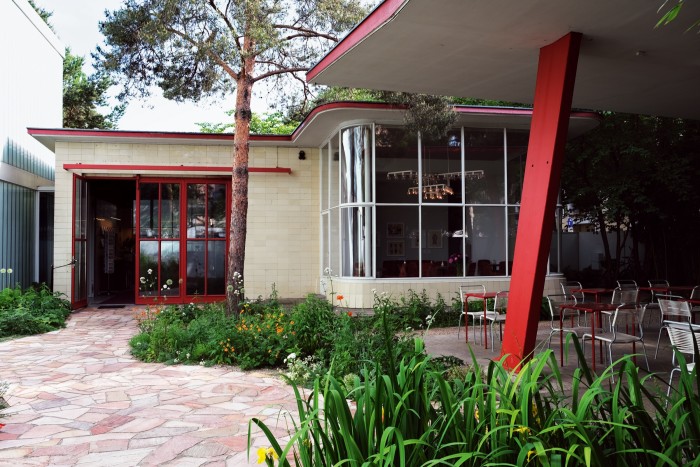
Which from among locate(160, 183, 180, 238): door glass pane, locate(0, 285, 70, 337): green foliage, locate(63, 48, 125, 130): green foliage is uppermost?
locate(63, 48, 125, 130): green foliage

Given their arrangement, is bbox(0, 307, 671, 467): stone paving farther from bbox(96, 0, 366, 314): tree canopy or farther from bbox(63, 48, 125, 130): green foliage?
bbox(63, 48, 125, 130): green foliage

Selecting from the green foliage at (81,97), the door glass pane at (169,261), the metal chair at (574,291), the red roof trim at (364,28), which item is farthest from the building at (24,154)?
the green foliage at (81,97)

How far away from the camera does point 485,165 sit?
37.7 ft

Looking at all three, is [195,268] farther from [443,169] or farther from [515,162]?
[515,162]

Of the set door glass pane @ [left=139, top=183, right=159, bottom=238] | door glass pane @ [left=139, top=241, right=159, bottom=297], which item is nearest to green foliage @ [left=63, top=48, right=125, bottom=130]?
door glass pane @ [left=139, top=183, right=159, bottom=238]

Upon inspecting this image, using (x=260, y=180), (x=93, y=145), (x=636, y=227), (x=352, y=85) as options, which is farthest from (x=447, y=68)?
(x=636, y=227)

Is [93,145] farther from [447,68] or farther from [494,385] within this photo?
[494,385]

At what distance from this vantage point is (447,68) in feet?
21.3

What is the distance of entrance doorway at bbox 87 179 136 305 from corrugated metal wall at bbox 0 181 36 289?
1333 millimetres

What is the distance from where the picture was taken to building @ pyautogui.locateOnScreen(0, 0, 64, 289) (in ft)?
39.3

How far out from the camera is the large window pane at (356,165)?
10656mm

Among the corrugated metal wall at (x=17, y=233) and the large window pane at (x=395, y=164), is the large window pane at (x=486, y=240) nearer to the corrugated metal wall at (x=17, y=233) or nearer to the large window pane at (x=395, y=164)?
the large window pane at (x=395, y=164)

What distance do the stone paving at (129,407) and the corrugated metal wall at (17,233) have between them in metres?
4.99

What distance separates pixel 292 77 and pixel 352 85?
5.46 m
